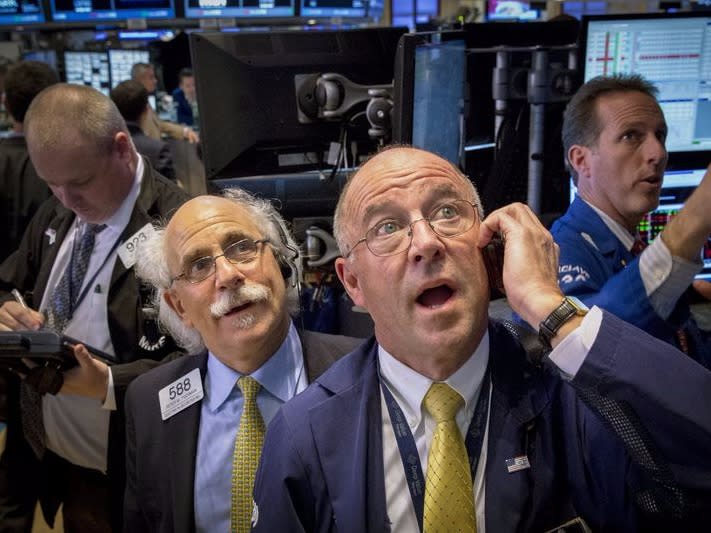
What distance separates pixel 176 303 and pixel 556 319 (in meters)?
1.11

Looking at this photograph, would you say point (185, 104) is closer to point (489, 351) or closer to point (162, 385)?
point (162, 385)

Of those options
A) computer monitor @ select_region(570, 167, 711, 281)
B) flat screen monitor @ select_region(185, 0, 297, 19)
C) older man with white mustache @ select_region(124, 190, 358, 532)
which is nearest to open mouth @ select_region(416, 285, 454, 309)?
older man with white mustache @ select_region(124, 190, 358, 532)

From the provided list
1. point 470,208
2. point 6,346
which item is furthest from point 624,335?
point 6,346

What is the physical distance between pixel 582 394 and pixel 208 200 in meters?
1.14

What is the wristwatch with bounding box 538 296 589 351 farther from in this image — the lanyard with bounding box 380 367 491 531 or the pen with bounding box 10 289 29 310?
the pen with bounding box 10 289 29 310

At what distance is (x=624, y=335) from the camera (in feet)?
3.87

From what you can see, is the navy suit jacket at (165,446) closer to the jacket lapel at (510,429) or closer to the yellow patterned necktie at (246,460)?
the yellow patterned necktie at (246,460)

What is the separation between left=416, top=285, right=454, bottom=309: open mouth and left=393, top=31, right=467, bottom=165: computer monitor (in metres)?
0.87

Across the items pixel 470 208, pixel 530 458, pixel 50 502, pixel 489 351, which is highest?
pixel 470 208

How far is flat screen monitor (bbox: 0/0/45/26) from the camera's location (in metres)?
5.91

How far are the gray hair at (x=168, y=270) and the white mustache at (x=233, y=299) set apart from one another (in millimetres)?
202

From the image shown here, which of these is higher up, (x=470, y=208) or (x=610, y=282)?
(x=470, y=208)

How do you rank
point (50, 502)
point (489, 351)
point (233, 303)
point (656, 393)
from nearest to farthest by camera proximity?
point (656, 393)
point (489, 351)
point (233, 303)
point (50, 502)

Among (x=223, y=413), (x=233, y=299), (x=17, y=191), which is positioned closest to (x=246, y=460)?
(x=223, y=413)
